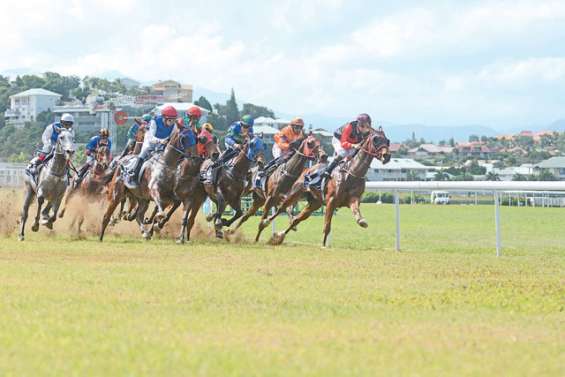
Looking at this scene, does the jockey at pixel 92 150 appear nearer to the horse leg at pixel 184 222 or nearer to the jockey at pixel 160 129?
the jockey at pixel 160 129

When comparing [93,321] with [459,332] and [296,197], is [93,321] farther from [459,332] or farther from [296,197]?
[296,197]

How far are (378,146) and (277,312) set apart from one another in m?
9.32

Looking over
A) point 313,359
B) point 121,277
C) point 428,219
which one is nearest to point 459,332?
point 313,359

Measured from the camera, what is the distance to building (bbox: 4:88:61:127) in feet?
575

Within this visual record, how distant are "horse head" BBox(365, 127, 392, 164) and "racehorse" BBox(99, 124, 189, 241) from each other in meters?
3.17

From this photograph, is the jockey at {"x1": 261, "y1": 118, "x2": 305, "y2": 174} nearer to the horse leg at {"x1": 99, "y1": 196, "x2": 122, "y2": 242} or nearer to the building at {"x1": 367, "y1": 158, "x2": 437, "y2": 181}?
the horse leg at {"x1": 99, "y1": 196, "x2": 122, "y2": 242}

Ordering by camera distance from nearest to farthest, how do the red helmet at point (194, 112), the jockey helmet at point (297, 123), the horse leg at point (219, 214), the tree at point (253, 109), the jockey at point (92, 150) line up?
the horse leg at point (219, 214), the red helmet at point (194, 112), the jockey helmet at point (297, 123), the jockey at point (92, 150), the tree at point (253, 109)

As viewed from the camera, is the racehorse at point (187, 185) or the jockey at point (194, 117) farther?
the jockey at point (194, 117)

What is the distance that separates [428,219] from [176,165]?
12665 mm

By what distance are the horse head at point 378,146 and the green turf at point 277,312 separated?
1711 millimetres

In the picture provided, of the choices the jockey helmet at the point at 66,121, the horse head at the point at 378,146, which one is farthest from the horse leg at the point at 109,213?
the horse head at the point at 378,146

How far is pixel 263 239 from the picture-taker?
21.8 metres

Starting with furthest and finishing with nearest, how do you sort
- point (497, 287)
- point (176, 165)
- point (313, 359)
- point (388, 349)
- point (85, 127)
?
point (85, 127) → point (176, 165) → point (497, 287) → point (388, 349) → point (313, 359)

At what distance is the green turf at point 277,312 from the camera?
661 centimetres
